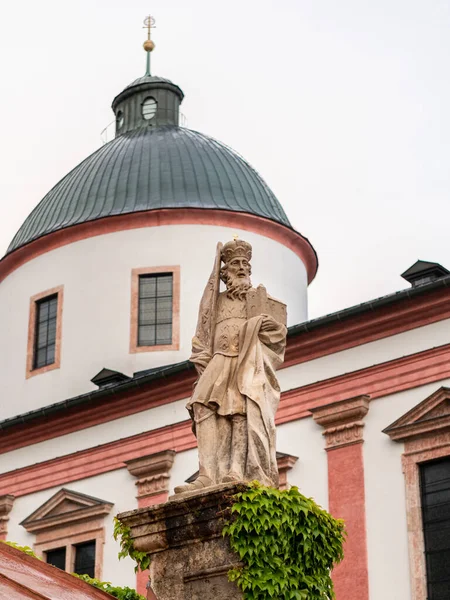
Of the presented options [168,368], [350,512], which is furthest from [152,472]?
[350,512]

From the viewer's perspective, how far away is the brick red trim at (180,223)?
29016 mm

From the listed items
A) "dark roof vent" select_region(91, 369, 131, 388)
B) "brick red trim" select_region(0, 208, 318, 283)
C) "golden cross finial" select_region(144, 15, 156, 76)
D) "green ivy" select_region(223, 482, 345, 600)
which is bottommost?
"green ivy" select_region(223, 482, 345, 600)

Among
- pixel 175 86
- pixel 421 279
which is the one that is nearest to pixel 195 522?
pixel 421 279

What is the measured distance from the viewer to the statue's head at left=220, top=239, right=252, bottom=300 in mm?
11883

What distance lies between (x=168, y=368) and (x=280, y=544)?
1449 cm

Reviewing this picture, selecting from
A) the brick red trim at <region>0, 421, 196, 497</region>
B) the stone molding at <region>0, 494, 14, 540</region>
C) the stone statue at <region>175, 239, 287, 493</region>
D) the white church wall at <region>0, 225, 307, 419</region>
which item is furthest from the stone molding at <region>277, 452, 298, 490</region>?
the stone statue at <region>175, 239, 287, 493</region>

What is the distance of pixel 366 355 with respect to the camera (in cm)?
2209

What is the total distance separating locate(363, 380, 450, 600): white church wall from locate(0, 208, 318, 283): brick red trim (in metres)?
8.59

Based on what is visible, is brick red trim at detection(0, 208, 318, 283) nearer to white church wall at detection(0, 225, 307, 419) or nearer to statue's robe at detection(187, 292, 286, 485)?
white church wall at detection(0, 225, 307, 419)

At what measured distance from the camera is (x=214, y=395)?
37.1ft

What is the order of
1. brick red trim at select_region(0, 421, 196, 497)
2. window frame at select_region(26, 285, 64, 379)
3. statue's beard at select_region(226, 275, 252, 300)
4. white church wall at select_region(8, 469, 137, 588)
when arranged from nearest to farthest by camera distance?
statue's beard at select_region(226, 275, 252, 300)
white church wall at select_region(8, 469, 137, 588)
brick red trim at select_region(0, 421, 196, 497)
window frame at select_region(26, 285, 64, 379)

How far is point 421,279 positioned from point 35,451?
9625 mm

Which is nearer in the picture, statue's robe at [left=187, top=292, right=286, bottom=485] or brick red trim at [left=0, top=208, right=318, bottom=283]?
statue's robe at [left=187, top=292, right=286, bottom=485]

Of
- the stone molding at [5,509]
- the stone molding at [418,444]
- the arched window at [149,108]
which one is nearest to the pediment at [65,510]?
the stone molding at [5,509]
